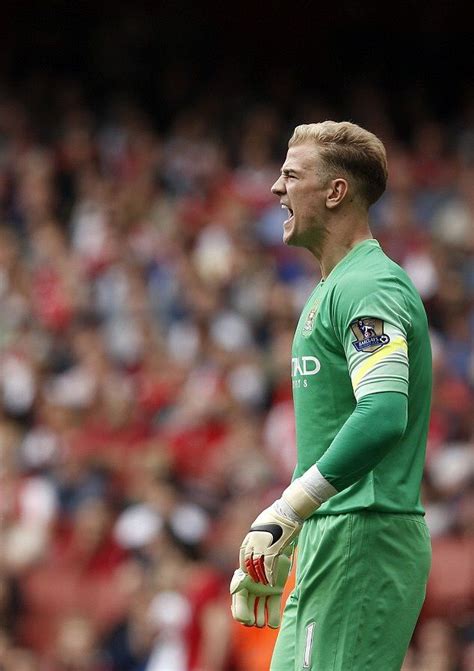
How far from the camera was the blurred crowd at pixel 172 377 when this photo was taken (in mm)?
8312

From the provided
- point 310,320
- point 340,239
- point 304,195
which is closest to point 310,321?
point 310,320

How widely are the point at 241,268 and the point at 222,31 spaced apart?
6.48 meters

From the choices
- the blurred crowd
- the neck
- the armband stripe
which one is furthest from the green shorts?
the blurred crowd

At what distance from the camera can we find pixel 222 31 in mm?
16750

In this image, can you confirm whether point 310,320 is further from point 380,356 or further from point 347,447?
point 347,447

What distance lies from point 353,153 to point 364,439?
87 cm

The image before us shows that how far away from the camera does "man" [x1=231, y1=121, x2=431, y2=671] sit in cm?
346

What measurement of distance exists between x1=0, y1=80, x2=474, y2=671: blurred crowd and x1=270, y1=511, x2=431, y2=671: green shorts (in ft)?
11.5

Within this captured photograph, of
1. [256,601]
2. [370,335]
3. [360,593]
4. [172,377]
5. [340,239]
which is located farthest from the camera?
[172,377]

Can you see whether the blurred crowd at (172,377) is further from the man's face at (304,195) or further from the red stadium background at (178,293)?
the man's face at (304,195)

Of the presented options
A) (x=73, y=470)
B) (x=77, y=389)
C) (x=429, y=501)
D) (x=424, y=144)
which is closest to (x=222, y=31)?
(x=424, y=144)

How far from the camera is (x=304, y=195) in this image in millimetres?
3871

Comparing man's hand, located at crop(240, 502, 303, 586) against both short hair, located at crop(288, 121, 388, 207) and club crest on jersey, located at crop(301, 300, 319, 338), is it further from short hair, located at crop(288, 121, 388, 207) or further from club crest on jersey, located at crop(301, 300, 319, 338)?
short hair, located at crop(288, 121, 388, 207)

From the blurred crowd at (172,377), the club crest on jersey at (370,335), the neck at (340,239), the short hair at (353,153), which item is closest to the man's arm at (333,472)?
the club crest on jersey at (370,335)
